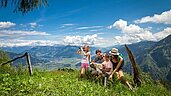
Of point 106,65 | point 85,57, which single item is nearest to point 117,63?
point 106,65

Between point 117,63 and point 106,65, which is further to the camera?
point 106,65

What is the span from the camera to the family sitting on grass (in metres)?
14.3

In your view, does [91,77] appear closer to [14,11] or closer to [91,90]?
[91,90]

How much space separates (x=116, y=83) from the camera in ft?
47.6

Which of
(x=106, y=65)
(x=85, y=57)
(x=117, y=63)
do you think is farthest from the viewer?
(x=85, y=57)

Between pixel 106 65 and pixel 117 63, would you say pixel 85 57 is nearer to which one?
pixel 106 65

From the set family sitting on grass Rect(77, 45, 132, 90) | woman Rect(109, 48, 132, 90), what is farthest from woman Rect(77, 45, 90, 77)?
woman Rect(109, 48, 132, 90)

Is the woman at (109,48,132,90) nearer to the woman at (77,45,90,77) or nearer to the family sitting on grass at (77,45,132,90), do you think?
the family sitting on grass at (77,45,132,90)

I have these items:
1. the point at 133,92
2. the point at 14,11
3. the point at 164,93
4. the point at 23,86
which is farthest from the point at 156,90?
the point at 14,11

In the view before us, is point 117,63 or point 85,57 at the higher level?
point 85,57

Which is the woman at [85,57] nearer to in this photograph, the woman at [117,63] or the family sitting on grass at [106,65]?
the family sitting on grass at [106,65]

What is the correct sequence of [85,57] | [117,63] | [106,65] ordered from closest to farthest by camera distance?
1. [117,63]
2. [106,65]
3. [85,57]

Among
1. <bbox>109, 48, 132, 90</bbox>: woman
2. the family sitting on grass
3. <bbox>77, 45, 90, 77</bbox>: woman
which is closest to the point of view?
<bbox>109, 48, 132, 90</bbox>: woman

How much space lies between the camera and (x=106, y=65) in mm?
15344
